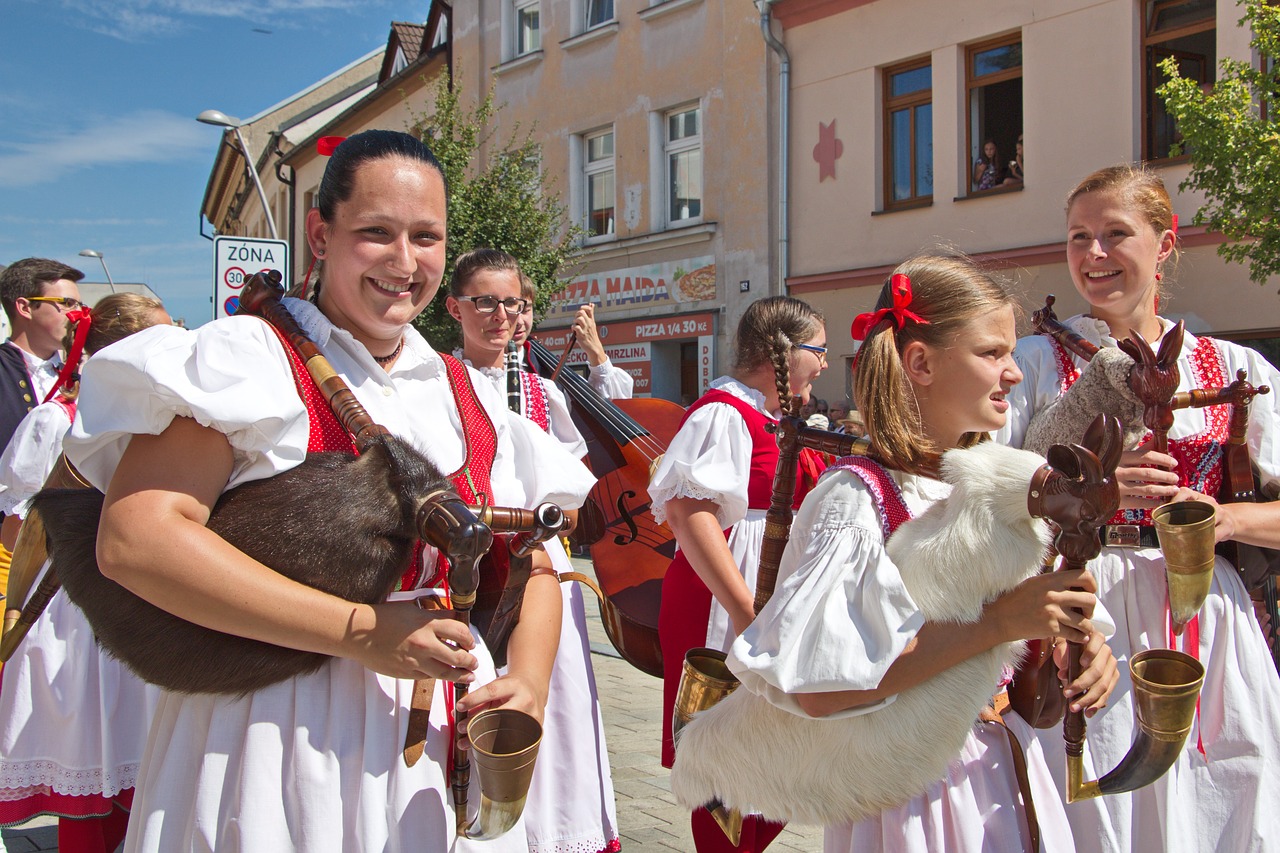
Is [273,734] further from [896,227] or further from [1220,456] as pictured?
[896,227]

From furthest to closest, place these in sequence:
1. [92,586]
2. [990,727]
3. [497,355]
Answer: [497,355] → [990,727] → [92,586]

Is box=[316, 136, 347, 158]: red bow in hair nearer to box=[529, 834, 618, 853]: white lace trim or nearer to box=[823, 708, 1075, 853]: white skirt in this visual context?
box=[823, 708, 1075, 853]: white skirt

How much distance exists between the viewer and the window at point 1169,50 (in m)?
10.9

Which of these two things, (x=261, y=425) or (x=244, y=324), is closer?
(x=261, y=425)

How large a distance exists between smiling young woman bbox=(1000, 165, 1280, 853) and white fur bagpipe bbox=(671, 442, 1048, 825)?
2.52 feet

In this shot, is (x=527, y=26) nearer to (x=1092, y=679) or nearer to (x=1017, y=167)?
(x=1017, y=167)

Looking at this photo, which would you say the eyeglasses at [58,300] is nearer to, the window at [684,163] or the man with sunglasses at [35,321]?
the man with sunglasses at [35,321]

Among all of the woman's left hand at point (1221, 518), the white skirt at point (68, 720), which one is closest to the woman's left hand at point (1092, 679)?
the woman's left hand at point (1221, 518)

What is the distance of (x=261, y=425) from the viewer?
5.27 feet

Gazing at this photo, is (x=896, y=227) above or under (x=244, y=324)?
above

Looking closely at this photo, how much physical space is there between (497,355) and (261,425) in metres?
2.77

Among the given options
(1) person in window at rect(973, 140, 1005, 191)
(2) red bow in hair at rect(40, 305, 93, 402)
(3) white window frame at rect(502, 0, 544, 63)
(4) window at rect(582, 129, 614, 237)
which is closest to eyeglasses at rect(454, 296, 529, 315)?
(2) red bow in hair at rect(40, 305, 93, 402)

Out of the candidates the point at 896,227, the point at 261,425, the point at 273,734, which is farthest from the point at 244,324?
the point at 896,227

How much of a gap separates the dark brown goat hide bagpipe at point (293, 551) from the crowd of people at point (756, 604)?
2 centimetres
